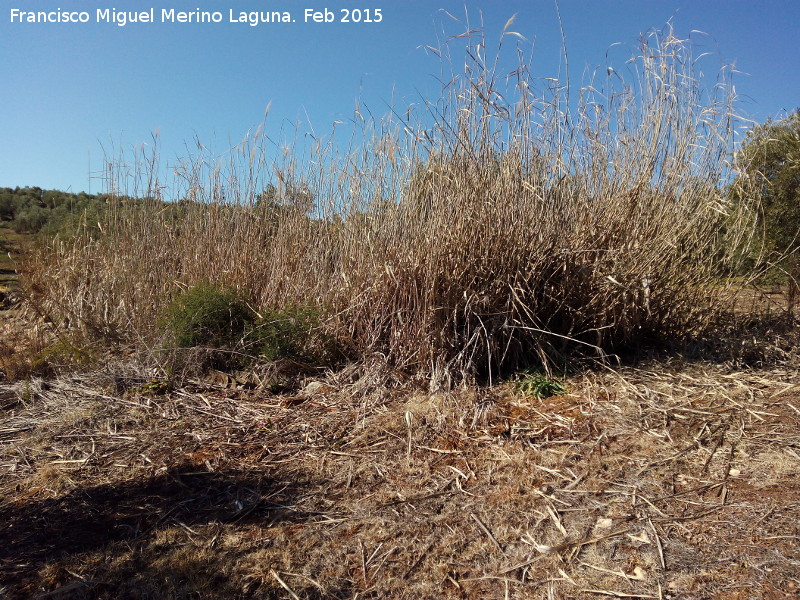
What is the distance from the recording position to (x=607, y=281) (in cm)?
329

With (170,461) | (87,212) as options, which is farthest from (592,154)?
(87,212)

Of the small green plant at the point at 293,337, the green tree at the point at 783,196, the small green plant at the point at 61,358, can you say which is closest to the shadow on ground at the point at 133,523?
the small green plant at the point at 293,337

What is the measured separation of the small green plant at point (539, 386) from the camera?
122 inches

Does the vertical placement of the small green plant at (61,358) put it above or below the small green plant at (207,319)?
below

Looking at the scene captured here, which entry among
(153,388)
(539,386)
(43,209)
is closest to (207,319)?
(153,388)

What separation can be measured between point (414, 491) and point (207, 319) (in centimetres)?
214

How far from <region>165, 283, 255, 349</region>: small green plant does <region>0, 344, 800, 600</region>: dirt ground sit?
19.1 inches

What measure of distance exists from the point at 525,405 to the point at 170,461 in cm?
182

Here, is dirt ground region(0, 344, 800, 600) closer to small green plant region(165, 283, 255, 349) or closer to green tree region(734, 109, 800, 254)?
small green plant region(165, 283, 255, 349)

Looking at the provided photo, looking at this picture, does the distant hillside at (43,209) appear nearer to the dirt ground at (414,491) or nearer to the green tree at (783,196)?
the dirt ground at (414,491)

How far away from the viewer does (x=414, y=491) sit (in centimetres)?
233

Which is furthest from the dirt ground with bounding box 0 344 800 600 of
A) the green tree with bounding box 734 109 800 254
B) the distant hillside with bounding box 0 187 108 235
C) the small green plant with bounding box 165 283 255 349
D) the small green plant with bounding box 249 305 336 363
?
the distant hillside with bounding box 0 187 108 235

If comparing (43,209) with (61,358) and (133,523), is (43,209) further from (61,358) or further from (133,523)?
(133,523)

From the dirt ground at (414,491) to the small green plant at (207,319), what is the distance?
1.59 ft
